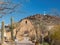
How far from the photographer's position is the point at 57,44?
70.2 ft

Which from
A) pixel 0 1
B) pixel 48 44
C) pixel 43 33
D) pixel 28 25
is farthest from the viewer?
pixel 28 25

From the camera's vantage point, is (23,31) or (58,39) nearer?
(58,39)

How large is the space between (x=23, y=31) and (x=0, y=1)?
40.9 meters

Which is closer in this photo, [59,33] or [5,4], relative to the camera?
[5,4]

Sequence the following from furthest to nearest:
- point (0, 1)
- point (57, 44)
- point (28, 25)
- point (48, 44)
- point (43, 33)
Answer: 1. point (28, 25)
2. point (43, 33)
3. point (48, 44)
4. point (57, 44)
5. point (0, 1)

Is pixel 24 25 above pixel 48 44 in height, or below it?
above

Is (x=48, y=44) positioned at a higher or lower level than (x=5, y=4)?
lower

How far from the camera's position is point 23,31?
49.3 metres

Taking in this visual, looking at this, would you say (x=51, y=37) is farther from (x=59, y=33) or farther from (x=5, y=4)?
(x=5, y=4)

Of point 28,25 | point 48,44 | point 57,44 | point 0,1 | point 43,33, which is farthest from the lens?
point 28,25

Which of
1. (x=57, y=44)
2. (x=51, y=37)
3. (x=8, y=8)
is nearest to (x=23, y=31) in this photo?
(x=51, y=37)

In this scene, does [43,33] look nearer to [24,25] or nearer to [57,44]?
[57,44]

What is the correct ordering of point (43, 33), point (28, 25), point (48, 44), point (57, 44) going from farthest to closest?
point (28, 25)
point (43, 33)
point (48, 44)
point (57, 44)

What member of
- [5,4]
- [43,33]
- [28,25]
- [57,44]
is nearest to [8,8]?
[5,4]
